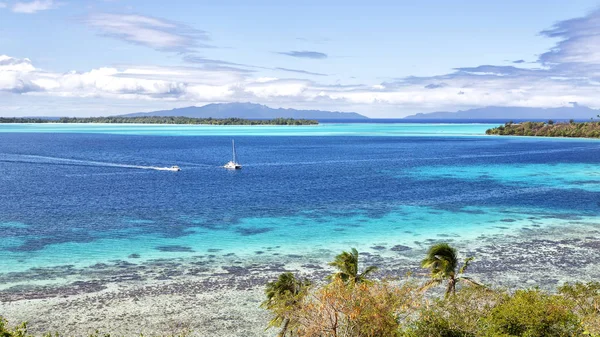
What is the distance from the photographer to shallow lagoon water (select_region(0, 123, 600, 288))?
2181 inches

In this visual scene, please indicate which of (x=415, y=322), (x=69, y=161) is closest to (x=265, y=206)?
(x=415, y=322)

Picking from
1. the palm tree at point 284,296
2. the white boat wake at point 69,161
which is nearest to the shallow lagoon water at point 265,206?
the white boat wake at point 69,161

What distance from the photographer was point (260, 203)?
80.1 meters

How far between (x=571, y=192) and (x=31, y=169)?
384ft

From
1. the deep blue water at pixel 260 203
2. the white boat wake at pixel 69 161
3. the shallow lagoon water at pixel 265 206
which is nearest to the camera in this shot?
the shallow lagoon water at pixel 265 206

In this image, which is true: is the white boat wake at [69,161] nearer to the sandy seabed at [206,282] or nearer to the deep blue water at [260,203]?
the deep blue water at [260,203]

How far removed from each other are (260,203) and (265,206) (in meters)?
2.87

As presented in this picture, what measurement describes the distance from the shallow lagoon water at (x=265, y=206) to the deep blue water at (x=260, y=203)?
0.22 metres

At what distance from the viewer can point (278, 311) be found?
29.8m

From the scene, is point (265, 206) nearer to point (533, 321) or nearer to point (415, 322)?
point (415, 322)

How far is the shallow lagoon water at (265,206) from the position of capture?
5541 cm

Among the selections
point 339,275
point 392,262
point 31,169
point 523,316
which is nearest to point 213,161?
point 31,169

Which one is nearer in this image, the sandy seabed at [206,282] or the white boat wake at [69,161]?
the sandy seabed at [206,282]

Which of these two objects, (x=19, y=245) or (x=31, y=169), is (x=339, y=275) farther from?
(x=31, y=169)
